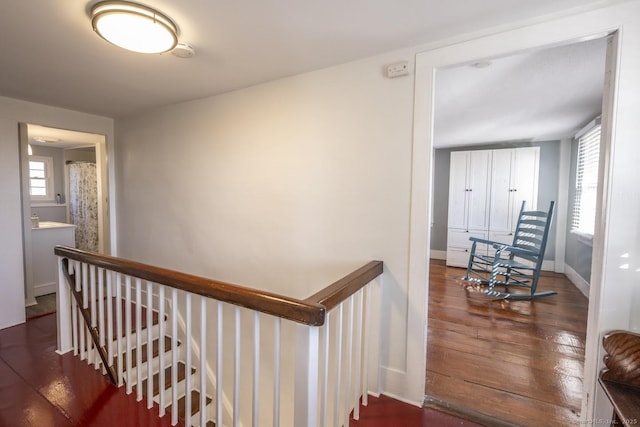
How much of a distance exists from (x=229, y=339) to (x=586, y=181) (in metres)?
4.64

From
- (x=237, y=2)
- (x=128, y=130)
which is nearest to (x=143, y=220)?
(x=128, y=130)

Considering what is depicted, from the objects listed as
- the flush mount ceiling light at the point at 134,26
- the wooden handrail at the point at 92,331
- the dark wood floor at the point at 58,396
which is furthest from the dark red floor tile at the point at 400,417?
the flush mount ceiling light at the point at 134,26

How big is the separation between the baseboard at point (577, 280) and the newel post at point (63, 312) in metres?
5.25

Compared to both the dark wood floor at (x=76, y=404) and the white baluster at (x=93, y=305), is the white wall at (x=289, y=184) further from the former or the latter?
the white baluster at (x=93, y=305)

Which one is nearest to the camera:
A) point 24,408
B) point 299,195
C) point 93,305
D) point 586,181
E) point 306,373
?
point 306,373

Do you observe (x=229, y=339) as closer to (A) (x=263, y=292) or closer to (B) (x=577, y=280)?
(A) (x=263, y=292)

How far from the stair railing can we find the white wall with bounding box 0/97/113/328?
1141mm

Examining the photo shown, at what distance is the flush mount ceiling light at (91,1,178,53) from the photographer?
1305 mm

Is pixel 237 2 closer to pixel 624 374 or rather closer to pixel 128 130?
pixel 624 374

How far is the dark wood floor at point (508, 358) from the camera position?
1.67 metres

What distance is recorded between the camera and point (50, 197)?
17.2 ft

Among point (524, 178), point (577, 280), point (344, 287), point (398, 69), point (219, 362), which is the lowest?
Answer: point (577, 280)

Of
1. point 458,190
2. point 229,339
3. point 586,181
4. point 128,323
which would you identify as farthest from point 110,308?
point 586,181

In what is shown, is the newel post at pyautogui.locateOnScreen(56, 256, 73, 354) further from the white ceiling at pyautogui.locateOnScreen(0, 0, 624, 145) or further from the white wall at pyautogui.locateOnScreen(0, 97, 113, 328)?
the white ceiling at pyautogui.locateOnScreen(0, 0, 624, 145)
